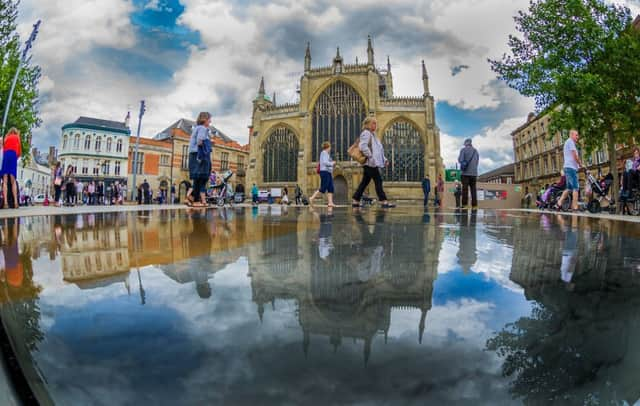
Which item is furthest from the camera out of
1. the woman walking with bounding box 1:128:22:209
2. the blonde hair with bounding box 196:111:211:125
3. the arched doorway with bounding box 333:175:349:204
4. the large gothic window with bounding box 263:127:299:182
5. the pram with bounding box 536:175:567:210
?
the large gothic window with bounding box 263:127:299:182

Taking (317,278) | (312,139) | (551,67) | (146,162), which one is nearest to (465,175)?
(551,67)

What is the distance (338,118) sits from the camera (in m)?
30.5

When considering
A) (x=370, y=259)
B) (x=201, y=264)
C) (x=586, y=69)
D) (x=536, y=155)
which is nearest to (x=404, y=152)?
(x=586, y=69)

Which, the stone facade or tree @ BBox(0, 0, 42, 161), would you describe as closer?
tree @ BBox(0, 0, 42, 161)

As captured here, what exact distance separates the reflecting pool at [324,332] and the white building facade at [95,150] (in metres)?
43.1

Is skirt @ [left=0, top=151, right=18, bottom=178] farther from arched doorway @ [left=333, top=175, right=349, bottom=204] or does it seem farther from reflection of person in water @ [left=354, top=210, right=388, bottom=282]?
arched doorway @ [left=333, top=175, right=349, bottom=204]

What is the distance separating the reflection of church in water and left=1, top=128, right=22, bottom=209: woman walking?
7737mm

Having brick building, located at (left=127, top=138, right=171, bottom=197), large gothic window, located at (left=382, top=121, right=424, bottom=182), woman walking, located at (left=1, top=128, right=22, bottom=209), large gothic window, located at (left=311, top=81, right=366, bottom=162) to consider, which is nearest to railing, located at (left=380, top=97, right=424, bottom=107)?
large gothic window, located at (left=382, top=121, right=424, bottom=182)

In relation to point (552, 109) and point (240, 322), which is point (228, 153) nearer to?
point (552, 109)

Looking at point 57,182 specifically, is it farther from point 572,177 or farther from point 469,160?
point 572,177

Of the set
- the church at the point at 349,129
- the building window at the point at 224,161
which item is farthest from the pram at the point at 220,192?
the building window at the point at 224,161

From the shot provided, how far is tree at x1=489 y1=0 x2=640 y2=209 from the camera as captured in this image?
10656mm

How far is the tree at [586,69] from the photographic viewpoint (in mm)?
10656

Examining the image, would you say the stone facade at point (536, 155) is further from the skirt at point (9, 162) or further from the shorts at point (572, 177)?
the skirt at point (9, 162)
